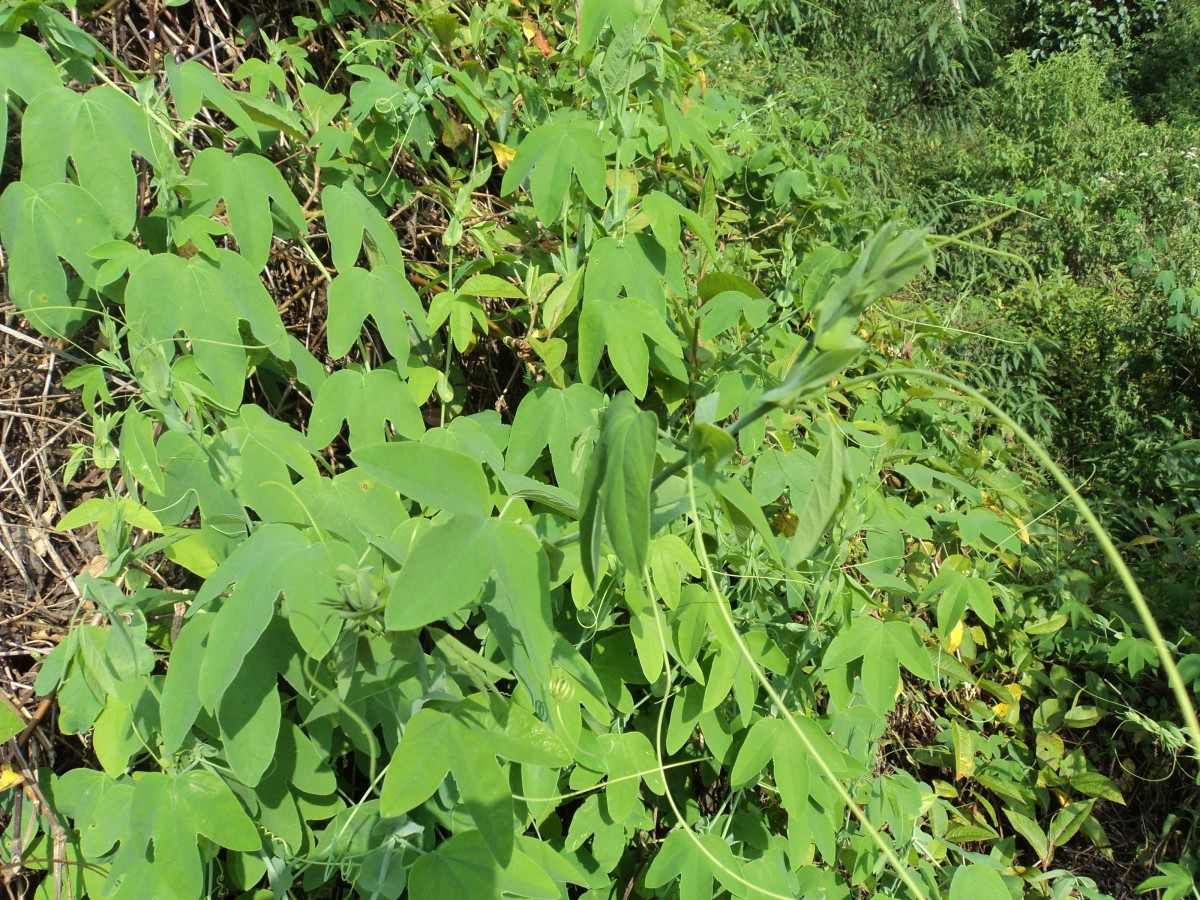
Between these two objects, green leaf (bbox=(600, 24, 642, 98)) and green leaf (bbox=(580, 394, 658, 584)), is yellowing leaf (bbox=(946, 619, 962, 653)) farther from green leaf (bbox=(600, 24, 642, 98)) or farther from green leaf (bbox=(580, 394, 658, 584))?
green leaf (bbox=(580, 394, 658, 584))

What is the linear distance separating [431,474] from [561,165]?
82 cm

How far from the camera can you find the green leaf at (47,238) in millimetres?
1150

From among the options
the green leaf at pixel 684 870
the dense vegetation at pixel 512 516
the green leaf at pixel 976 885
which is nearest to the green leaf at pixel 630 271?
the dense vegetation at pixel 512 516

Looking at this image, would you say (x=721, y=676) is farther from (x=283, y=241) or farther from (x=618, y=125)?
(x=283, y=241)

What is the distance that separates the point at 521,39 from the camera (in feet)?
7.00

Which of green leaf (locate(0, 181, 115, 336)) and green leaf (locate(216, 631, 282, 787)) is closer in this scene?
green leaf (locate(216, 631, 282, 787))

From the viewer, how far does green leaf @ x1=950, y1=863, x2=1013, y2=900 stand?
5.38ft

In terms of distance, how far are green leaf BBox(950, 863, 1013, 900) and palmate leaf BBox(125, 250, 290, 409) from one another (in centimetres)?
153

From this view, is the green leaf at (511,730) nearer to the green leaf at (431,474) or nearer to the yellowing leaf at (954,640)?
the green leaf at (431,474)

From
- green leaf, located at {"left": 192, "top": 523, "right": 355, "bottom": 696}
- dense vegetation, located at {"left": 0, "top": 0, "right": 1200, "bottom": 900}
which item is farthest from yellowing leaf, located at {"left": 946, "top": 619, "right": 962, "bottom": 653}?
green leaf, located at {"left": 192, "top": 523, "right": 355, "bottom": 696}

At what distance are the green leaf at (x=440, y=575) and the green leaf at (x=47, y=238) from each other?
688 mm

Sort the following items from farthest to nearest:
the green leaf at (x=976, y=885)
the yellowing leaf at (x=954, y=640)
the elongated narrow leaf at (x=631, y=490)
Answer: the yellowing leaf at (x=954, y=640) → the green leaf at (x=976, y=885) → the elongated narrow leaf at (x=631, y=490)

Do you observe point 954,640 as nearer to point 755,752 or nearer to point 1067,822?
point 1067,822

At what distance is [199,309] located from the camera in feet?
4.03
